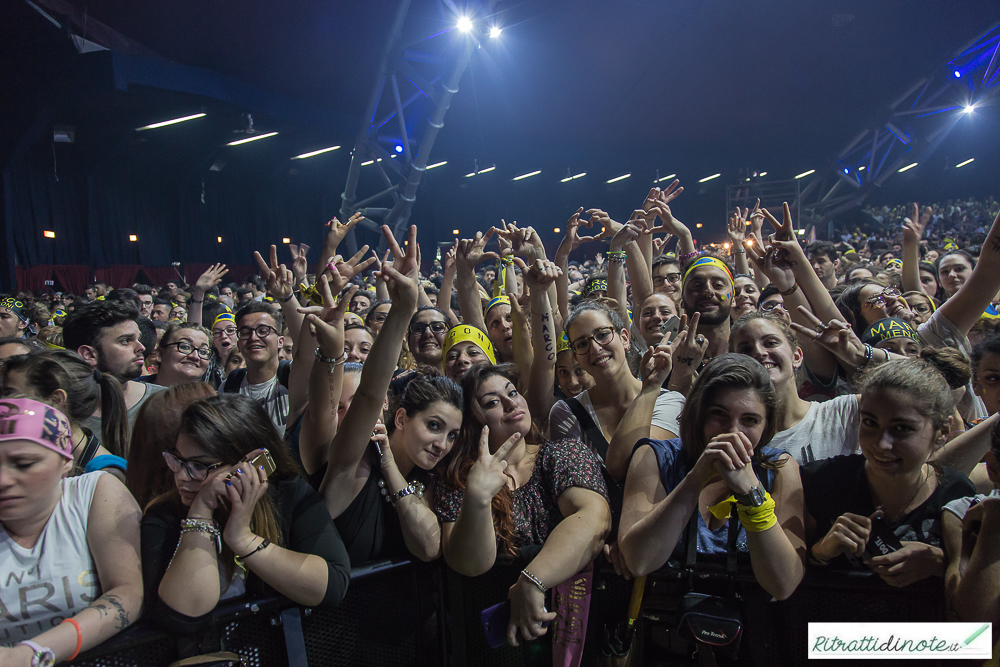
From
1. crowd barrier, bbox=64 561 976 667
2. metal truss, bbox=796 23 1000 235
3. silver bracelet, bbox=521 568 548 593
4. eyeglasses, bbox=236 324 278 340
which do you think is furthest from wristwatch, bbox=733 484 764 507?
metal truss, bbox=796 23 1000 235

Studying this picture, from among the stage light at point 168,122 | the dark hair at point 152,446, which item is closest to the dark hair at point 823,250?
the dark hair at point 152,446

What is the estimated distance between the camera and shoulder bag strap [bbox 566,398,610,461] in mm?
2414

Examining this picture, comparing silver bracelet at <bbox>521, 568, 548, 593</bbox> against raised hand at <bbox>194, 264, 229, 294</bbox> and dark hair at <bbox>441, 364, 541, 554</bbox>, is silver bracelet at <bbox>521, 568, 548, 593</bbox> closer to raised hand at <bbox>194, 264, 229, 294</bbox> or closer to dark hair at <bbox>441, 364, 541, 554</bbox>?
dark hair at <bbox>441, 364, 541, 554</bbox>

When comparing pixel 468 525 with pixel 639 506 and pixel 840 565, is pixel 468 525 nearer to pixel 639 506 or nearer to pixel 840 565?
pixel 639 506

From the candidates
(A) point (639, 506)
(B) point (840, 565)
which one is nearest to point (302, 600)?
(A) point (639, 506)

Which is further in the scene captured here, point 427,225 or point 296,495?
point 427,225

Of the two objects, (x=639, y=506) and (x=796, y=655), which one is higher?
(x=639, y=506)

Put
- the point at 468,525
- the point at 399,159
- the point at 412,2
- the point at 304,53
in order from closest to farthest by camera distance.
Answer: the point at 468,525 < the point at 412,2 < the point at 304,53 < the point at 399,159

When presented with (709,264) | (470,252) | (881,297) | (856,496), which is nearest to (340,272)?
(470,252)

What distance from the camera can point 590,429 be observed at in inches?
97.5

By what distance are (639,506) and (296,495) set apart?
3.57 feet

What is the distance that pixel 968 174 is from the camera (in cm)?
2411

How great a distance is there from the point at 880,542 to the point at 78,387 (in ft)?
9.89

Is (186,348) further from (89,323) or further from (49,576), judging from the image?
(49,576)
